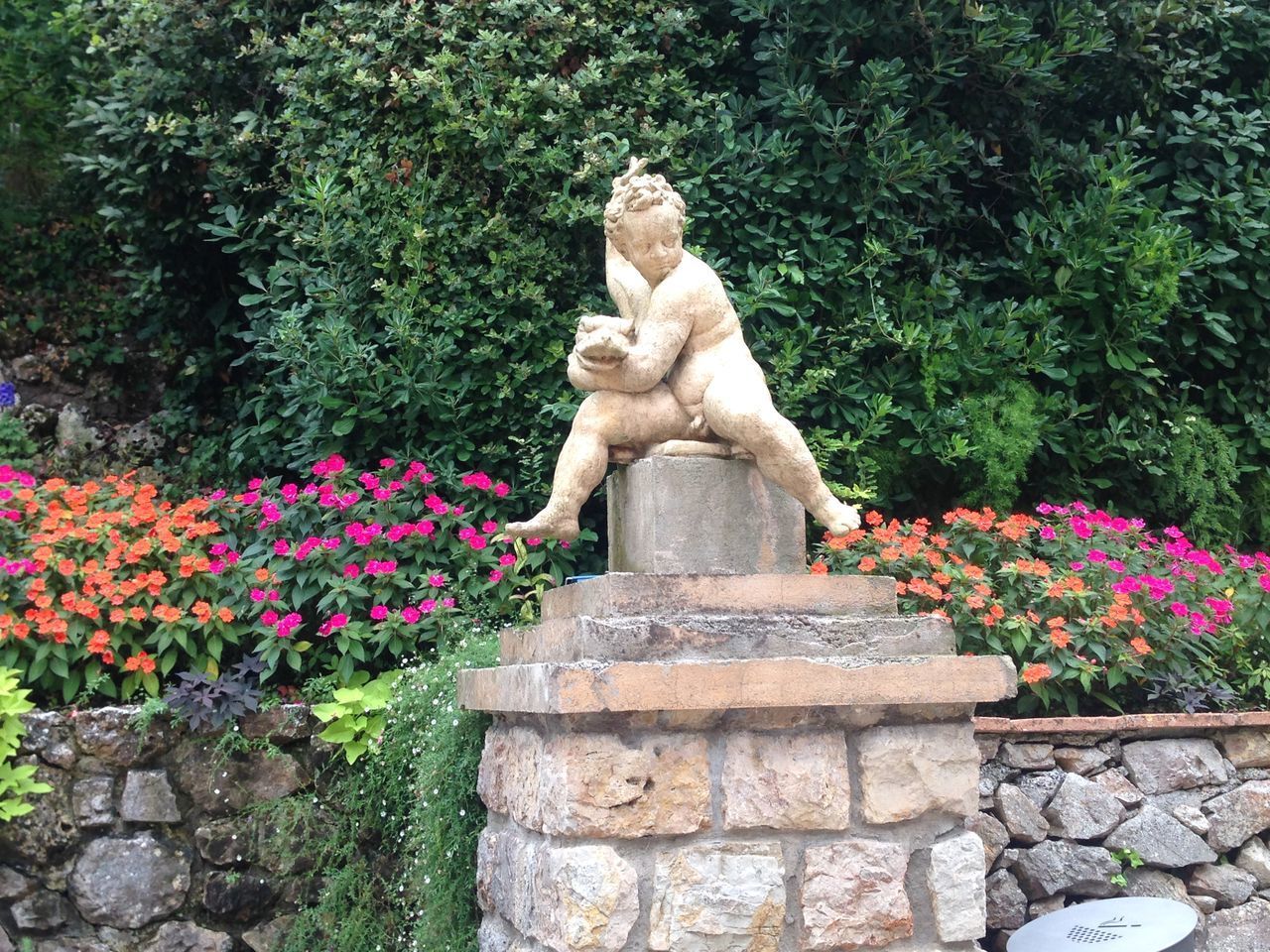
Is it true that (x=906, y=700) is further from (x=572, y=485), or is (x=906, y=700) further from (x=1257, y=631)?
(x=1257, y=631)

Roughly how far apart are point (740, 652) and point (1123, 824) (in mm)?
1841

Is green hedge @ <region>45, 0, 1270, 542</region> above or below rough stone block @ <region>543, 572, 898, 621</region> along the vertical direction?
above

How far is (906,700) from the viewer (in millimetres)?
2900

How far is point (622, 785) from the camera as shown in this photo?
2.79 m

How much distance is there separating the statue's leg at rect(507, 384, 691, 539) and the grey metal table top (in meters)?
1.66

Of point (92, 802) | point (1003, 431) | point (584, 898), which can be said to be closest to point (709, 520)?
point (584, 898)

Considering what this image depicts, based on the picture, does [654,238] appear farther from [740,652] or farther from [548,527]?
[740,652]

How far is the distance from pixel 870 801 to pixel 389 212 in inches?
130

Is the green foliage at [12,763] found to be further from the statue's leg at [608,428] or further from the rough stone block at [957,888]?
the rough stone block at [957,888]

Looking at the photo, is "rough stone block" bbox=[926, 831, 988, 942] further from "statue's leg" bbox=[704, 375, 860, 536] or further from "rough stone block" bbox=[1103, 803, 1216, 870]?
"rough stone block" bbox=[1103, 803, 1216, 870]

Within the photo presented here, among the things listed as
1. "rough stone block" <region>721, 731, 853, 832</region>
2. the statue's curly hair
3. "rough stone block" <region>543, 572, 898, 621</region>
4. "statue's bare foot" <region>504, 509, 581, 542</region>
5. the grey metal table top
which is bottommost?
the grey metal table top

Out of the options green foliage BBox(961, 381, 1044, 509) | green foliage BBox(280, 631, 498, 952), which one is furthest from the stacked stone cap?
green foliage BBox(961, 381, 1044, 509)

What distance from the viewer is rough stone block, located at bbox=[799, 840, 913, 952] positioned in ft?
9.35

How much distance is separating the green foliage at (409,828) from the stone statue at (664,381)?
0.93m
